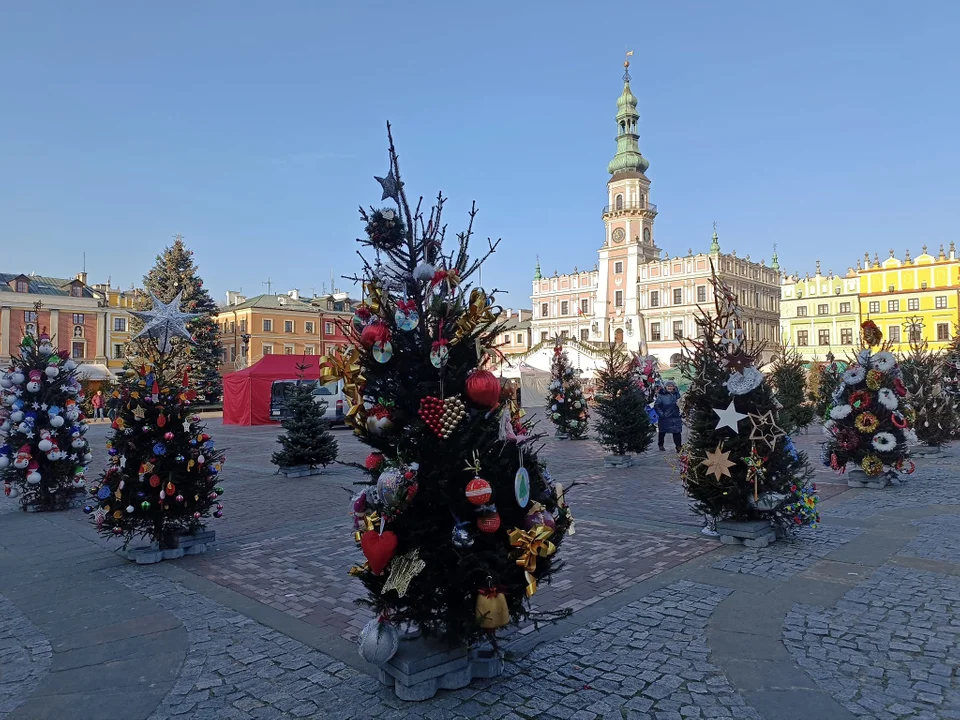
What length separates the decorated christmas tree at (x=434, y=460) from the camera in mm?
4066

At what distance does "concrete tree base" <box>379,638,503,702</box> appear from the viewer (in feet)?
13.1

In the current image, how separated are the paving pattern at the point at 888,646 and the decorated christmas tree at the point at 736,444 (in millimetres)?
1552

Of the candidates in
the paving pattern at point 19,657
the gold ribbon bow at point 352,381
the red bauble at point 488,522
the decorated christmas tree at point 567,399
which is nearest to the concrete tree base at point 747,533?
the red bauble at point 488,522

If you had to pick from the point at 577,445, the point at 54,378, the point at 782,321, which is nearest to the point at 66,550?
the point at 54,378

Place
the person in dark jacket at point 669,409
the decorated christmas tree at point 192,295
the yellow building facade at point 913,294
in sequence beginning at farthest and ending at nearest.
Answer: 1. the yellow building facade at point 913,294
2. the decorated christmas tree at point 192,295
3. the person in dark jacket at point 669,409

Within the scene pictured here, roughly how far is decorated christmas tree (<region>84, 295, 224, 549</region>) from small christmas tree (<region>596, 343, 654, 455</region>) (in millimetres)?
10069

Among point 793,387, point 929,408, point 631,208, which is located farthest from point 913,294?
point 929,408

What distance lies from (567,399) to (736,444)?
1453 centimetres

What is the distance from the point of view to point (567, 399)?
873 inches

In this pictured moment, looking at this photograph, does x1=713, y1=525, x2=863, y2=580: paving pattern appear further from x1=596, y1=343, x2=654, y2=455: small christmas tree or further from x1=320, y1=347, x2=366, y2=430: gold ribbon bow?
x1=596, y1=343, x2=654, y2=455: small christmas tree

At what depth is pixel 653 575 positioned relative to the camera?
657cm

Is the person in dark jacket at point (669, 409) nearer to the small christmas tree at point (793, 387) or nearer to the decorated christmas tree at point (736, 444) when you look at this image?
the small christmas tree at point (793, 387)

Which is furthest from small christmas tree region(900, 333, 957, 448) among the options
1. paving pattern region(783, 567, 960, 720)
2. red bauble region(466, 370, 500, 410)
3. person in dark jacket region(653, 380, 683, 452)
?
red bauble region(466, 370, 500, 410)

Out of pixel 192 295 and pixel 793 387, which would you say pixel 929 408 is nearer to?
pixel 793 387
